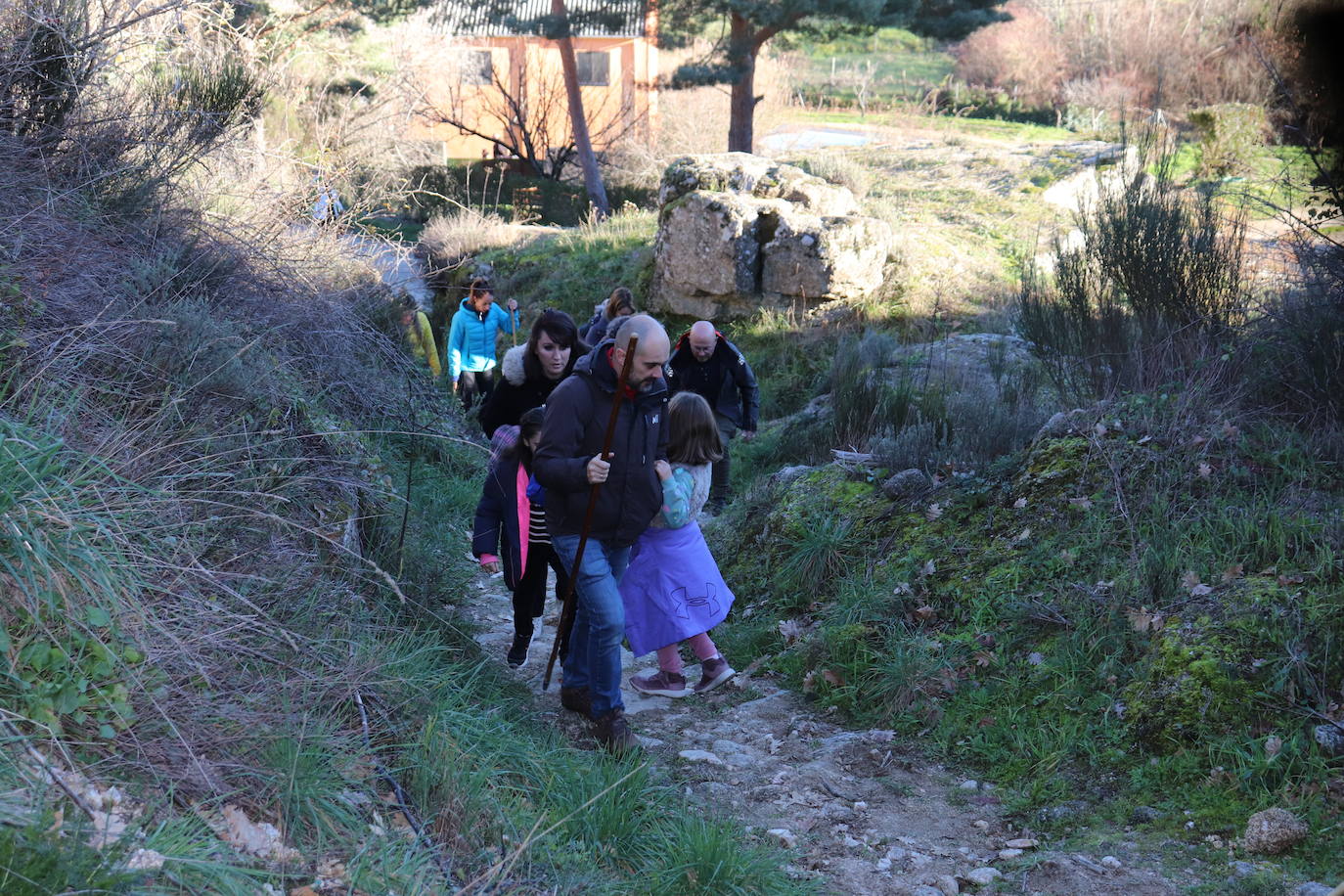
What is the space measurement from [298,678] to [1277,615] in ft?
13.7

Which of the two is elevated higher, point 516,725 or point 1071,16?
point 1071,16

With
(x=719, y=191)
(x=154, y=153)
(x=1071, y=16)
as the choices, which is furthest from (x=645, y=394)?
(x=1071, y=16)

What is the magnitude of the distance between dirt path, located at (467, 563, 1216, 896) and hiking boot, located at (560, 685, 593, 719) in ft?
0.18

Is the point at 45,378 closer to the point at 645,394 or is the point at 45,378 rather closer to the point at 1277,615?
the point at 645,394

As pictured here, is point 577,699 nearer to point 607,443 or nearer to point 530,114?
point 607,443

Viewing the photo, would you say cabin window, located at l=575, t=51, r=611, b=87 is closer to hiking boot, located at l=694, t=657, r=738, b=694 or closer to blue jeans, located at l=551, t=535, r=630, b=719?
hiking boot, located at l=694, t=657, r=738, b=694

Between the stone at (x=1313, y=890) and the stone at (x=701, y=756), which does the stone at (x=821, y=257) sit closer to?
the stone at (x=701, y=756)

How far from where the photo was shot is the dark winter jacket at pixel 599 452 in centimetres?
463

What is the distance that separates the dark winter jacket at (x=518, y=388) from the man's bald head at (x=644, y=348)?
1073 millimetres

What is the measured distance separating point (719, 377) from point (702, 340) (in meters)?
0.39

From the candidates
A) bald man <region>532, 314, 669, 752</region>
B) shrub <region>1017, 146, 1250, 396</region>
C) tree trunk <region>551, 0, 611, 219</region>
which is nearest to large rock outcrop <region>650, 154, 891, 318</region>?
shrub <region>1017, 146, 1250, 396</region>

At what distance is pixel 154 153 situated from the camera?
24.0 feet

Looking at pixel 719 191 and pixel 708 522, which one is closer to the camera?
pixel 708 522

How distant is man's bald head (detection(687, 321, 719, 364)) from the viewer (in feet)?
27.1
